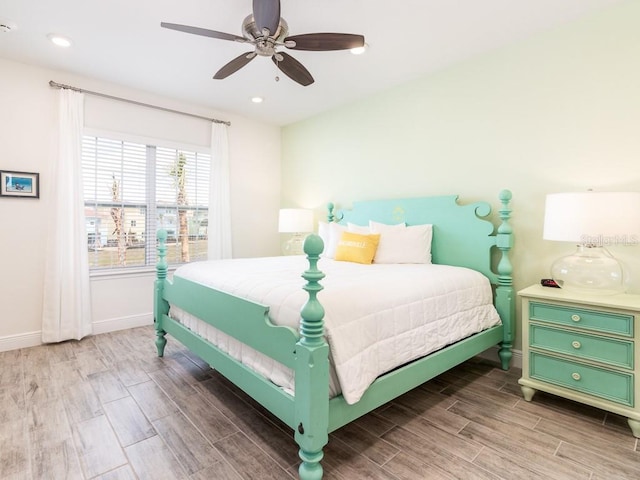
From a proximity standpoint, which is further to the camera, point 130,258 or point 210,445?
point 130,258

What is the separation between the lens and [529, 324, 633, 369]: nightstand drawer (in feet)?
5.94

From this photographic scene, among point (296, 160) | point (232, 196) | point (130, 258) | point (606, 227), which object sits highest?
point (296, 160)

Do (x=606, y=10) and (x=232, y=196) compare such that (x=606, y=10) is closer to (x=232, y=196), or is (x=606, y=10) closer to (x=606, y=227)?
(x=606, y=227)

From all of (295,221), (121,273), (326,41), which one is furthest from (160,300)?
(326,41)

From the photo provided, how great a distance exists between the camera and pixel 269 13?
1809mm

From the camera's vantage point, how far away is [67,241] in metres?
3.19

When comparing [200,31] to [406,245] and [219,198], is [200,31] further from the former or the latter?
[219,198]

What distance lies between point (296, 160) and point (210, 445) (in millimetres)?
3796

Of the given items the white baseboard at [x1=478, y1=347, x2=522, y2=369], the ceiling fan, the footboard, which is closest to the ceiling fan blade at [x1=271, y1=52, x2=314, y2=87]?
the ceiling fan

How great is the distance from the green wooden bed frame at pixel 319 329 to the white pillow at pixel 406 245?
0.14 metres

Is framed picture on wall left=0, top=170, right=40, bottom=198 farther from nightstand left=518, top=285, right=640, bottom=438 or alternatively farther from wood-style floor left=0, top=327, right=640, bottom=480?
nightstand left=518, top=285, right=640, bottom=438

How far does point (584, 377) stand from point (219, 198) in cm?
389

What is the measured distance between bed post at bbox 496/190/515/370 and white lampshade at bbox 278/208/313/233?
7.48ft

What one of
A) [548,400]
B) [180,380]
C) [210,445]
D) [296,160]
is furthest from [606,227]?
[296,160]
